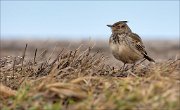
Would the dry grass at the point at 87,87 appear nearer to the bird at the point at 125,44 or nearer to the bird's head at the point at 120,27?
the bird at the point at 125,44

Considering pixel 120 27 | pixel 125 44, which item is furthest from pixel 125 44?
pixel 120 27

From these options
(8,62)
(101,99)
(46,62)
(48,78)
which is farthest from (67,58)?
(101,99)

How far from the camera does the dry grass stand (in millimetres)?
6520

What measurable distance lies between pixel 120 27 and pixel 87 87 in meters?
2.81

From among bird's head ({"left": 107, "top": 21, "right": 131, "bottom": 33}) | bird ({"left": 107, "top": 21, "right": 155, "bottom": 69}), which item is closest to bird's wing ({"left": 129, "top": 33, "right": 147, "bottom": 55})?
bird ({"left": 107, "top": 21, "right": 155, "bottom": 69})

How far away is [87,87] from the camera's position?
7.20 m

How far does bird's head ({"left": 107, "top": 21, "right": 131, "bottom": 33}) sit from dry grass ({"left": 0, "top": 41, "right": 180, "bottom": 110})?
44.1 inches

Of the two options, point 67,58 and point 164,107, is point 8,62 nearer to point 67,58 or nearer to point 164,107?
point 67,58

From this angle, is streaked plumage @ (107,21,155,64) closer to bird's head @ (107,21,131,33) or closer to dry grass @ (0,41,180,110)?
bird's head @ (107,21,131,33)

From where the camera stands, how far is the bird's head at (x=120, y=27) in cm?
981

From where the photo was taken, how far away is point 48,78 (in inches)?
284

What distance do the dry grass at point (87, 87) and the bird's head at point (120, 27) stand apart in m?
1.12

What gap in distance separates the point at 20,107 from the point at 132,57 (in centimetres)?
317

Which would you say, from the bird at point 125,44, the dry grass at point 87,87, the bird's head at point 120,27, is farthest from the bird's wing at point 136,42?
the dry grass at point 87,87
